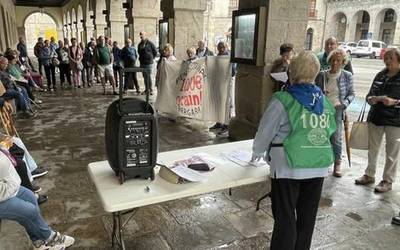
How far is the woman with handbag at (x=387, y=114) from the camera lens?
3.45 meters

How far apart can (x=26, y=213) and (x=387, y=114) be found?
3.36 m

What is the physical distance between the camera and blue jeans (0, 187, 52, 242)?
90.4 inches

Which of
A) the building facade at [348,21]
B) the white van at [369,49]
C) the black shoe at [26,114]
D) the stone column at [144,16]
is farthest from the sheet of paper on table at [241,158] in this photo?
the building facade at [348,21]

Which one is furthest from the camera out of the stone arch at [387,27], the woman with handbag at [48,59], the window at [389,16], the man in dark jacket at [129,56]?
the window at [389,16]

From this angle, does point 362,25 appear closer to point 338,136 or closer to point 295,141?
point 338,136

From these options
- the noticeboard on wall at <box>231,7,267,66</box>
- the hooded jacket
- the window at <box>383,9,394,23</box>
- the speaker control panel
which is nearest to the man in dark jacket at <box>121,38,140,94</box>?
the noticeboard on wall at <box>231,7,267,66</box>

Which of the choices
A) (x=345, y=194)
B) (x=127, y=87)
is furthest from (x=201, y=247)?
(x=127, y=87)

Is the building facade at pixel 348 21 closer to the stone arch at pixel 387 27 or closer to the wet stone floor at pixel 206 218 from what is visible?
the stone arch at pixel 387 27

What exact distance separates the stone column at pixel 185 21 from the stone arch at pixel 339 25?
32.5 metres

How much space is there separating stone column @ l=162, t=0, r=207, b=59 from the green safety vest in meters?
6.59

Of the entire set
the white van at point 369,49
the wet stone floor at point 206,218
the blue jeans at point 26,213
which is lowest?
the wet stone floor at point 206,218

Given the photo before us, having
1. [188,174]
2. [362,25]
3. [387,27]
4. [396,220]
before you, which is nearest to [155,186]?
[188,174]

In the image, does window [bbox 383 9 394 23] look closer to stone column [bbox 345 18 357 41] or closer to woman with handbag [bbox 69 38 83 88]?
stone column [bbox 345 18 357 41]

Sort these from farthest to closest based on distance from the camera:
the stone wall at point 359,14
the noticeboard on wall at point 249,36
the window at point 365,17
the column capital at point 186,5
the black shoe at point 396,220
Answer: the window at point 365,17 → the stone wall at point 359,14 → the column capital at point 186,5 → the noticeboard on wall at point 249,36 → the black shoe at point 396,220
